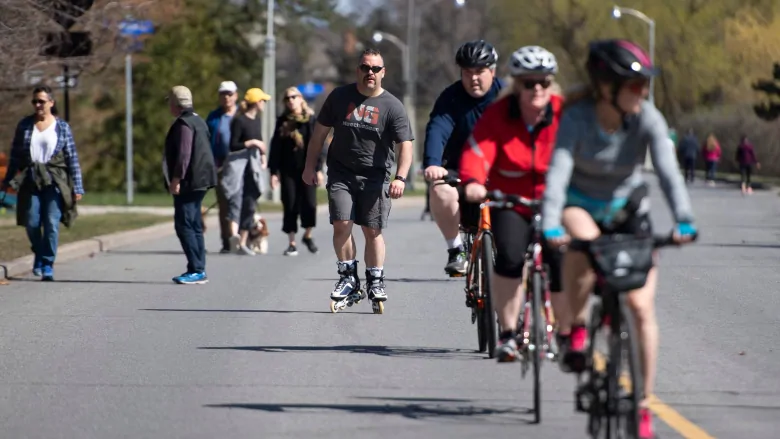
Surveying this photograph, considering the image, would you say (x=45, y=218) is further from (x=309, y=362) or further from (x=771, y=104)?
(x=771, y=104)

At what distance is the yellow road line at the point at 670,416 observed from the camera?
6320 mm

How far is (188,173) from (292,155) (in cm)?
331

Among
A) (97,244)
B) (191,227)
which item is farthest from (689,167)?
(191,227)

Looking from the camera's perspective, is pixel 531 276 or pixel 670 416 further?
pixel 670 416

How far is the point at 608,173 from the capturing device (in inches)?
255

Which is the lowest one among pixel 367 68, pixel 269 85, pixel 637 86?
pixel 637 86

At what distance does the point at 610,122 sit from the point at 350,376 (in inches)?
117

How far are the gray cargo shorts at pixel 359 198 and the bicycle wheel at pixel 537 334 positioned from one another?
4540mm

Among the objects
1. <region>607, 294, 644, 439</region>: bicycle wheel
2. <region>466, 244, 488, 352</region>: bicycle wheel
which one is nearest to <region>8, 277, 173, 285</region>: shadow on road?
<region>466, 244, 488, 352</region>: bicycle wheel

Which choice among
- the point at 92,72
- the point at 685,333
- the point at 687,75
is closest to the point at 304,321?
the point at 685,333

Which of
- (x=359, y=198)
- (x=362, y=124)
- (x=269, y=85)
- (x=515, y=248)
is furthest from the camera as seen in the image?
(x=269, y=85)

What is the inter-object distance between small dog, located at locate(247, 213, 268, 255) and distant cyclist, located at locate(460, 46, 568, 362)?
430 inches

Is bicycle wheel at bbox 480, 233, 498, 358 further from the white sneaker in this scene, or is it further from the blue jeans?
the white sneaker

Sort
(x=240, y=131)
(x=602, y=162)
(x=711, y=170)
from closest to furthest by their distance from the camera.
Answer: (x=602, y=162) < (x=240, y=131) < (x=711, y=170)
